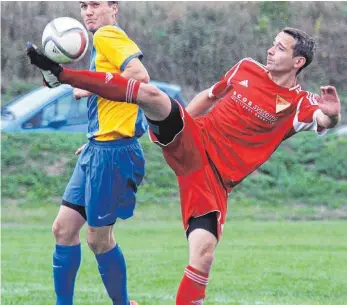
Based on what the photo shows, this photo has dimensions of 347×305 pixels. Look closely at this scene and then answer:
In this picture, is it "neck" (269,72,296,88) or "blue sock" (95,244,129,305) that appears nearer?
"neck" (269,72,296,88)

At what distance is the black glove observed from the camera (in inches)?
188

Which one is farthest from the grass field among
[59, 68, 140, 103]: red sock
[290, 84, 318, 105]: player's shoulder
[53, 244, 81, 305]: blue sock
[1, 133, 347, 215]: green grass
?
[59, 68, 140, 103]: red sock

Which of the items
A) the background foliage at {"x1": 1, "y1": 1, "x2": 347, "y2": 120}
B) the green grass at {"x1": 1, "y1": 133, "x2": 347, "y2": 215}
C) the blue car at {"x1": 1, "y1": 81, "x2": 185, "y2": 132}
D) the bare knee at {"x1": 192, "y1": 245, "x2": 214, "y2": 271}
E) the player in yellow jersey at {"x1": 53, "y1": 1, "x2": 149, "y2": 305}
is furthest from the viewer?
the background foliage at {"x1": 1, "y1": 1, "x2": 347, "y2": 120}

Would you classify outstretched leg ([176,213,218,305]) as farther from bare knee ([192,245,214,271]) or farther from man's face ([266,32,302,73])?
man's face ([266,32,302,73])

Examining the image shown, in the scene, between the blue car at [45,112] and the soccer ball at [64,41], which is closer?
the soccer ball at [64,41]

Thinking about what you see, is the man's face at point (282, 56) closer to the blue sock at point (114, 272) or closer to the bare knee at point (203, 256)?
the bare knee at point (203, 256)

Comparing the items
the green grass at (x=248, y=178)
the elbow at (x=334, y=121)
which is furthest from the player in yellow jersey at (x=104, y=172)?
the green grass at (x=248, y=178)

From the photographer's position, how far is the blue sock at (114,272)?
6137 mm

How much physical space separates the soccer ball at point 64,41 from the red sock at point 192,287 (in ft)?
4.45

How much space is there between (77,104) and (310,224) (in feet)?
17.4

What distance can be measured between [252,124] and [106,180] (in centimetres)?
96

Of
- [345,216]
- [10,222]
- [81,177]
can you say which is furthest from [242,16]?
[81,177]

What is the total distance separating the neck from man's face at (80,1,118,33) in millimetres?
1079

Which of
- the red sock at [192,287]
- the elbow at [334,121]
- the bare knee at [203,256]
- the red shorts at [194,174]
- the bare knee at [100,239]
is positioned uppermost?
the elbow at [334,121]
